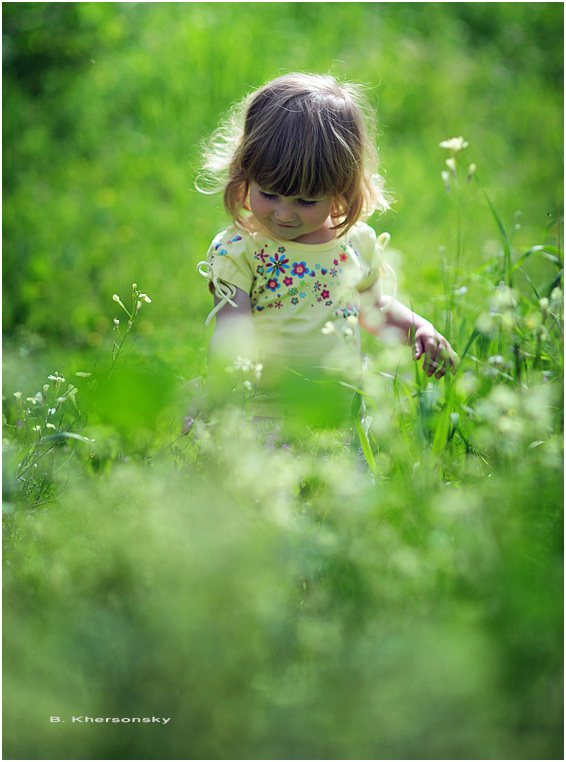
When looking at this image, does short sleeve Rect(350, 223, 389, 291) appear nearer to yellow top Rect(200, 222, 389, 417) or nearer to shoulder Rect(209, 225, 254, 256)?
yellow top Rect(200, 222, 389, 417)

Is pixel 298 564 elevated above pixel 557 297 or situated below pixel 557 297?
below

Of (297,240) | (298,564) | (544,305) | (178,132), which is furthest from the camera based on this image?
(178,132)

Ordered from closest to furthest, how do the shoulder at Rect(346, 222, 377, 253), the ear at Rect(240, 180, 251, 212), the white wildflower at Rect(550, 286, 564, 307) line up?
the white wildflower at Rect(550, 286, 564, 307) < the ear at Rect(240, 180, 251, 212) < the shoulder at Rect(346, 222, 377, 253)

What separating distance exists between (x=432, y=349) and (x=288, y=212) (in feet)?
1.81

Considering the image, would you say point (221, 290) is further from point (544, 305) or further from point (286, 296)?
point (544, 305)

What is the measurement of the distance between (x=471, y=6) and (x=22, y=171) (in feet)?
15.7

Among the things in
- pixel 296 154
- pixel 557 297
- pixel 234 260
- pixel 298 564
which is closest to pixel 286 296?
pixel 234 260

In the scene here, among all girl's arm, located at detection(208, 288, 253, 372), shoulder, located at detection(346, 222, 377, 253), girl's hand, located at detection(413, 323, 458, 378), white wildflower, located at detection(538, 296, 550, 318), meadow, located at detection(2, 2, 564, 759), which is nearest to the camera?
meadow, located at detection(2, 2, 564, 759)

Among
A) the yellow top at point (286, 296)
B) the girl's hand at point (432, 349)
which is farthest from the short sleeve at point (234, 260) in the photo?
the girl's hand at point (432, 349)

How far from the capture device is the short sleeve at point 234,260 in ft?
8.09

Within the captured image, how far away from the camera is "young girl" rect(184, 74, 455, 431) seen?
2.35m

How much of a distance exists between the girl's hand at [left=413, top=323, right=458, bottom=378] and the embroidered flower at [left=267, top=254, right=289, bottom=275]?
42 centimetres

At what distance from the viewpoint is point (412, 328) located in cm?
234

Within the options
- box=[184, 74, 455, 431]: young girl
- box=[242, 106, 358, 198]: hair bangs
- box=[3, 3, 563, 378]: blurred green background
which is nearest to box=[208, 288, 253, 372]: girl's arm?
box=[184, 74, 455, 431]: young girl
